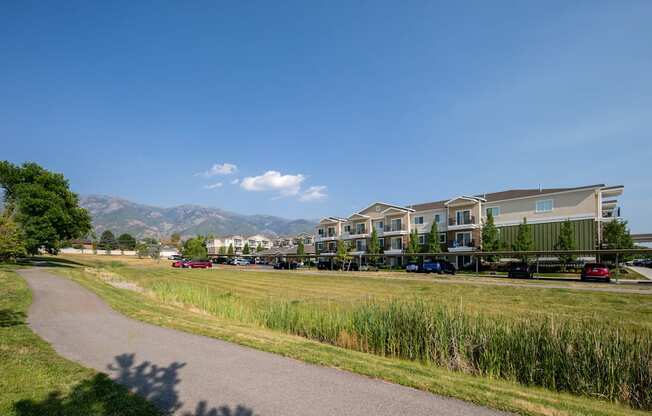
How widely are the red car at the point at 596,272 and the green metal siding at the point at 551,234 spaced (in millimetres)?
12155

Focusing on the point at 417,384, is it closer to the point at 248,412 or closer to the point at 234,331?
the point at 248,412

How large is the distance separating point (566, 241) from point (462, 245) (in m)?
14.5

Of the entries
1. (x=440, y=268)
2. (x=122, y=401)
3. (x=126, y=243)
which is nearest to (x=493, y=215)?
(x=440, y=268)

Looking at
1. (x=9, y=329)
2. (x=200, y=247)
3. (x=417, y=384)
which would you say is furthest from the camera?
(x=200, y=247)

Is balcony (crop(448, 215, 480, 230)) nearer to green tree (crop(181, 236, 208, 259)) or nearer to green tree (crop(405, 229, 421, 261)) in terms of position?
green tree (crop(405, 229, 421, 261))

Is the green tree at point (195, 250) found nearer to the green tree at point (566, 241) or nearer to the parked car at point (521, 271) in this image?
the parked car at point (521, 271)

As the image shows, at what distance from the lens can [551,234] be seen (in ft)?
147

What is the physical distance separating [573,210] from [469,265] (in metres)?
14.3

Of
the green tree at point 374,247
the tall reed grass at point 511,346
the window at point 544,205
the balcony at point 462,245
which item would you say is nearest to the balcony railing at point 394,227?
the green tree at point 374,247

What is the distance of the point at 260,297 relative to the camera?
22.3 meters

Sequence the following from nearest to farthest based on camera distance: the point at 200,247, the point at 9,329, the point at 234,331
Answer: the point at 9,329 → the point at 234,331 → the point at 200,247

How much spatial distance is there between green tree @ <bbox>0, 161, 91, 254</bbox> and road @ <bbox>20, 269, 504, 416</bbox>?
40135 mm

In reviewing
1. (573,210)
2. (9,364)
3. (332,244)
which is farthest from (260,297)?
(332,244)

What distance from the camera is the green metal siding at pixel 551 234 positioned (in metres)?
41.8
